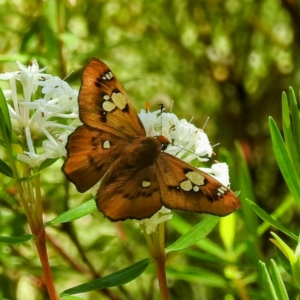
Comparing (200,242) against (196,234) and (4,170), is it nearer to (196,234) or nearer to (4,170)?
(196,234)

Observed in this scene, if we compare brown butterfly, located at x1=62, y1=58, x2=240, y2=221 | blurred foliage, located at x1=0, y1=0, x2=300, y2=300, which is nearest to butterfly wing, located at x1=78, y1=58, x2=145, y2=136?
brown butterfly, located at x1=62, y1=58, x2=240, y2=221

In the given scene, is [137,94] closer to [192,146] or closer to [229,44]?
[229,44]

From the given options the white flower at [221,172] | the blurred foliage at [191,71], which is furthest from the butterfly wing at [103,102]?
the blurred foliage at [191,71]

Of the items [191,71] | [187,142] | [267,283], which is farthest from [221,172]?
[191,71]

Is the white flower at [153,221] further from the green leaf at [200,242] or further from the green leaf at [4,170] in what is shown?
the green leaf at [200,242]

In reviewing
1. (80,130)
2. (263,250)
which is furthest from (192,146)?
(263,250)

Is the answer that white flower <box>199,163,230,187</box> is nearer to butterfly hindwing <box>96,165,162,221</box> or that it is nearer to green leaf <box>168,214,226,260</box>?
butterfly hindwing <box>96,165,162,221</box>

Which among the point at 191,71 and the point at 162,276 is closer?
the point at 162,276
